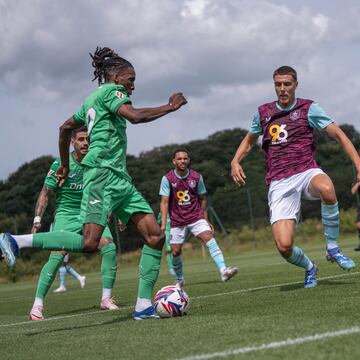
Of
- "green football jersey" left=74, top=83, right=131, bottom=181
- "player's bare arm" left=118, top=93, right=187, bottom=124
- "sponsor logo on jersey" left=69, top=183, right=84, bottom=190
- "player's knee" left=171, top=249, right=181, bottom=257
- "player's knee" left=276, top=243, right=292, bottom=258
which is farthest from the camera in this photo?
"player's knee" left=171, top=249, right=181, bottom=257

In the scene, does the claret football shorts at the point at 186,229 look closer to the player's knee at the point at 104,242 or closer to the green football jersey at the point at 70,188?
the player's knee at the point at 104,242

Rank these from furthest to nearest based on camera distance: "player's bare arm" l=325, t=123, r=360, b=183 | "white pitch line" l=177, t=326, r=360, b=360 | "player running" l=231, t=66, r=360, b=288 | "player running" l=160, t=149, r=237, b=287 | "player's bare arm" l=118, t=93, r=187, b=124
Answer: "player running" l=160, t=149, r=237, b=287 < "player running" l=231, t=66, r=360, b=288 < "player's bare arm" l=325, t=123, r=360, b=183 < "player's bare arm" l=118, t=93, r=187, b=124 < "white pitch line" l=177, t=326, r=360, b=360

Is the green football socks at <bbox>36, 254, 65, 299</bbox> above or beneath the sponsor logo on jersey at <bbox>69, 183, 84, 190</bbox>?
beneath

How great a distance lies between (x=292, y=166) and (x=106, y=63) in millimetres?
2451

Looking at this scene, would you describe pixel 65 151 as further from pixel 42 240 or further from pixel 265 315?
pixel 265 315

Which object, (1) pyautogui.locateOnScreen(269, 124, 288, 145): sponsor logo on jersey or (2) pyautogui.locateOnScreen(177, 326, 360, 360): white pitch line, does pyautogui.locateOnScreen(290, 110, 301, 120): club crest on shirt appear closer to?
(1) pyautogui.locateOnScreen(269, 124, 288, 145): sponsor logo on jersey

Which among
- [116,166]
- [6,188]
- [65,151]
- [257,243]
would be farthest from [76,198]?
[6,188]

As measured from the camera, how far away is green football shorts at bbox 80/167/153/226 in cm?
671

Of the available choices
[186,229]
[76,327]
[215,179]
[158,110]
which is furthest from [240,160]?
[215,179]

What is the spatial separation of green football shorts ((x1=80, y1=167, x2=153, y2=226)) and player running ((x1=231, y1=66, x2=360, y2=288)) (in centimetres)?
181

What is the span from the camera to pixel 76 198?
9.58 meters

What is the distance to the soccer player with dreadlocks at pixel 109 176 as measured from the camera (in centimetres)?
651

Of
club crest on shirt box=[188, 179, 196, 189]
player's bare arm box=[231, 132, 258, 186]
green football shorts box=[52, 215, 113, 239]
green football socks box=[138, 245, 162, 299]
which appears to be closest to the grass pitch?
green football socks box=[138, 245, 162, 299]

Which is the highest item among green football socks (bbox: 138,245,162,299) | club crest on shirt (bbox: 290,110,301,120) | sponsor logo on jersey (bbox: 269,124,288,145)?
club crest on shirt (bbox: 290,110,301,120)
